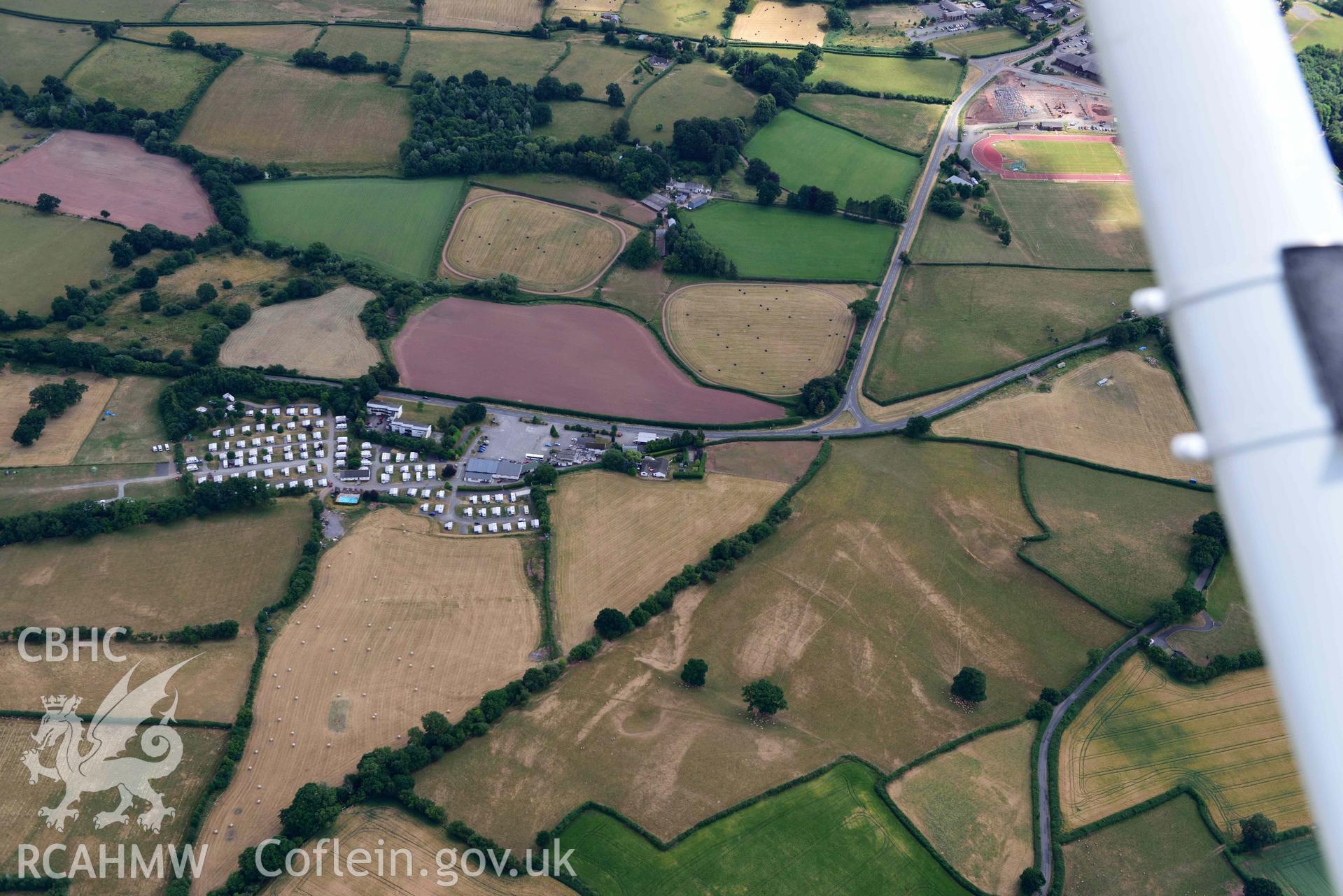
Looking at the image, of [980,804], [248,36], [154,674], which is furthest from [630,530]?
[248,36]

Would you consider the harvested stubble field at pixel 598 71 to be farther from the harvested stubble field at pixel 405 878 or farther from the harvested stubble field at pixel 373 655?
the harvested stubble field at pixel 405 878

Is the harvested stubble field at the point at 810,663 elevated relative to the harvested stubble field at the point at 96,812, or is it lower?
elevated

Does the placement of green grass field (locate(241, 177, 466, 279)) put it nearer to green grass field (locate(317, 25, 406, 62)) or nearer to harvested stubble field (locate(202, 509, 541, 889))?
green grass field (locate(317, 25, 406, 62))

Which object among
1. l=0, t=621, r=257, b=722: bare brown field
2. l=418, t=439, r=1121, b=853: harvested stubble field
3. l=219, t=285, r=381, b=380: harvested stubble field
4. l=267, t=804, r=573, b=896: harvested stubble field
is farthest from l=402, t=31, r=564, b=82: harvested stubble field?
l=267, t=804, r=573, b=896: harvested stubble field

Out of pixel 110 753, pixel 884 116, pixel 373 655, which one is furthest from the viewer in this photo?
pixel 884 116

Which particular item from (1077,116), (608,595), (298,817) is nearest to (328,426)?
(608,595)

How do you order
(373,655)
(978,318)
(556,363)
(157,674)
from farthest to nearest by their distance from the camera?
(978,318), (556,363), (373,655), (157,674)

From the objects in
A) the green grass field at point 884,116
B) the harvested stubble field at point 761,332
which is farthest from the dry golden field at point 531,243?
the green grass field at point 884,116

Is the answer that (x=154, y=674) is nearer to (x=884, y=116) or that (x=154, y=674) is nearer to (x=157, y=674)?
(x=157, y=674)
